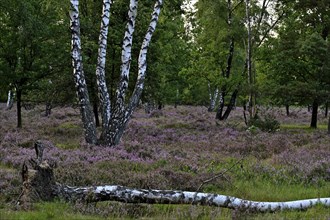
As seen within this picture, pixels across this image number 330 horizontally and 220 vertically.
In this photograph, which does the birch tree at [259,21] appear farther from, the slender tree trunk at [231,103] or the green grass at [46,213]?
the green grass at [46,213]

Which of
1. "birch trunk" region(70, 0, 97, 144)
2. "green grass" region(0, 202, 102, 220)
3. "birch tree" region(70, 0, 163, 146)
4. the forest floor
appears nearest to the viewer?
"green grass" region(0, 202, 102, 220)

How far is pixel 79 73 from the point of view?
14.4m

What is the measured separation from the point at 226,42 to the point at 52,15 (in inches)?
553

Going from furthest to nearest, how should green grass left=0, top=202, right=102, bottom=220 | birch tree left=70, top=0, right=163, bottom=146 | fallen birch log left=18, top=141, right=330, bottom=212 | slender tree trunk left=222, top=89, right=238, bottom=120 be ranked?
slender tree trunk left=222, top=89, right=238, bottom=120 < birch tree left=70, top=0, right=163, bottom=146 < fallen birch log left=18, top=141, right=330, bottom=212 < green grass left=0, top=202, right=102, bottom=220

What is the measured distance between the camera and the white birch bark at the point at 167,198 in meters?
7.49

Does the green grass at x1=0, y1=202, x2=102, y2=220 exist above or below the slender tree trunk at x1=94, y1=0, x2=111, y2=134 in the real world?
below

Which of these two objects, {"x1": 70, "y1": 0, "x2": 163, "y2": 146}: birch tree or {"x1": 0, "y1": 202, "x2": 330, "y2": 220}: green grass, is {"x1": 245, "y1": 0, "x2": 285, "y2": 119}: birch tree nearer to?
{"x1": 70, "y1": 0, "x2": 163, "y2": 146}: birch tree

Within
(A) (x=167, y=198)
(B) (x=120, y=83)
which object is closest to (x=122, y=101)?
(B) (x=120, y=83)

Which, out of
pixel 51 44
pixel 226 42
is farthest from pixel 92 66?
pixel 226 42

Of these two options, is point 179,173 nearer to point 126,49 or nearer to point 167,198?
point 167,198

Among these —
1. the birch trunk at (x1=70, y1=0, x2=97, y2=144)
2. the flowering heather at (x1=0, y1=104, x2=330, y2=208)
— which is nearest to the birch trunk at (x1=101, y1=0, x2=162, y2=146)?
the flowering heather at (x1=0, y1=104, x2=330, y2=208)

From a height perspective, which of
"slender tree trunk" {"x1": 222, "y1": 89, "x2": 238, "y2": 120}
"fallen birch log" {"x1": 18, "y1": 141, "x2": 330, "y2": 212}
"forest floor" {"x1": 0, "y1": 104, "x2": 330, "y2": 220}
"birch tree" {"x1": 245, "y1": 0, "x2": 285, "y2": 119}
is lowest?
"forest floor" {"x1": 0, "y1": 104, "x2": 330, "y2": 220}

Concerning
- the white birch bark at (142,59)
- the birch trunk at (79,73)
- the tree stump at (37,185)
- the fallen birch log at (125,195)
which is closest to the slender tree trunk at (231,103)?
the white birch bark at (142,59)

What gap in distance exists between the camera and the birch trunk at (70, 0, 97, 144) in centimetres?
1422
